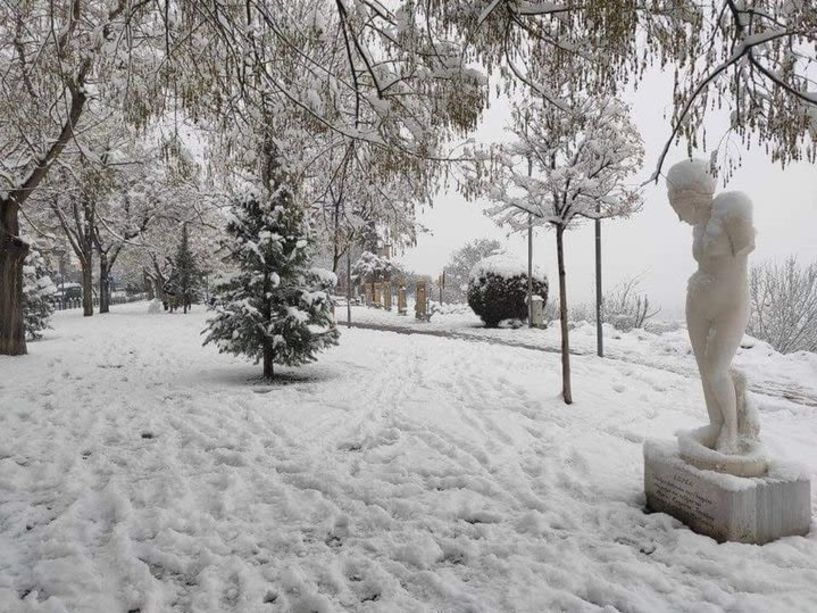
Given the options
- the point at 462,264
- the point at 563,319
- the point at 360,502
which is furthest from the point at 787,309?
the point at 462,264

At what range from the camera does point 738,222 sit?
3270 millimetres

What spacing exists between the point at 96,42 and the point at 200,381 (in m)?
5.16

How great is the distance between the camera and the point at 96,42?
12.2ft

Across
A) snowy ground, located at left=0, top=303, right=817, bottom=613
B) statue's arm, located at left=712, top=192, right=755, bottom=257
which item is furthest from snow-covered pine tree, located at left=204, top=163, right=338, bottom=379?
statue's arm, located at left=712, top=192, right=755, bottom=257

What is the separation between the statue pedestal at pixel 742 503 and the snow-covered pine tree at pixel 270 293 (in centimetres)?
521

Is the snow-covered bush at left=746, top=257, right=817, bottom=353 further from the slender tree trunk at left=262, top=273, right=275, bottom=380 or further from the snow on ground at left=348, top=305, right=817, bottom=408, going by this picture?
the slender tree trunk at left=262, top=273, right=275, bottom=380

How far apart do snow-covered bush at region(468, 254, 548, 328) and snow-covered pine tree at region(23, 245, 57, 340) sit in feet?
37.3

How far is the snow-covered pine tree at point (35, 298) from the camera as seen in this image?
12.5m

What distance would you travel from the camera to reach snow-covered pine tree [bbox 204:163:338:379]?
293 inches

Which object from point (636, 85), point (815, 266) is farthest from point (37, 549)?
point (815, 266)

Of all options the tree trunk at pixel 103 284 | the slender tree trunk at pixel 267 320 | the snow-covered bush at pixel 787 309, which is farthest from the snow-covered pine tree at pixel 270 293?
the tree trunk at pixel 103 284

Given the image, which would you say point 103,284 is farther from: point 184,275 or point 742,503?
point 742,503

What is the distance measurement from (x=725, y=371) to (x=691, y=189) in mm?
1193

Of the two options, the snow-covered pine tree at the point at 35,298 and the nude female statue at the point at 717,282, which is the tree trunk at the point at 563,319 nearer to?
the nude female statue at the point at 717,282
